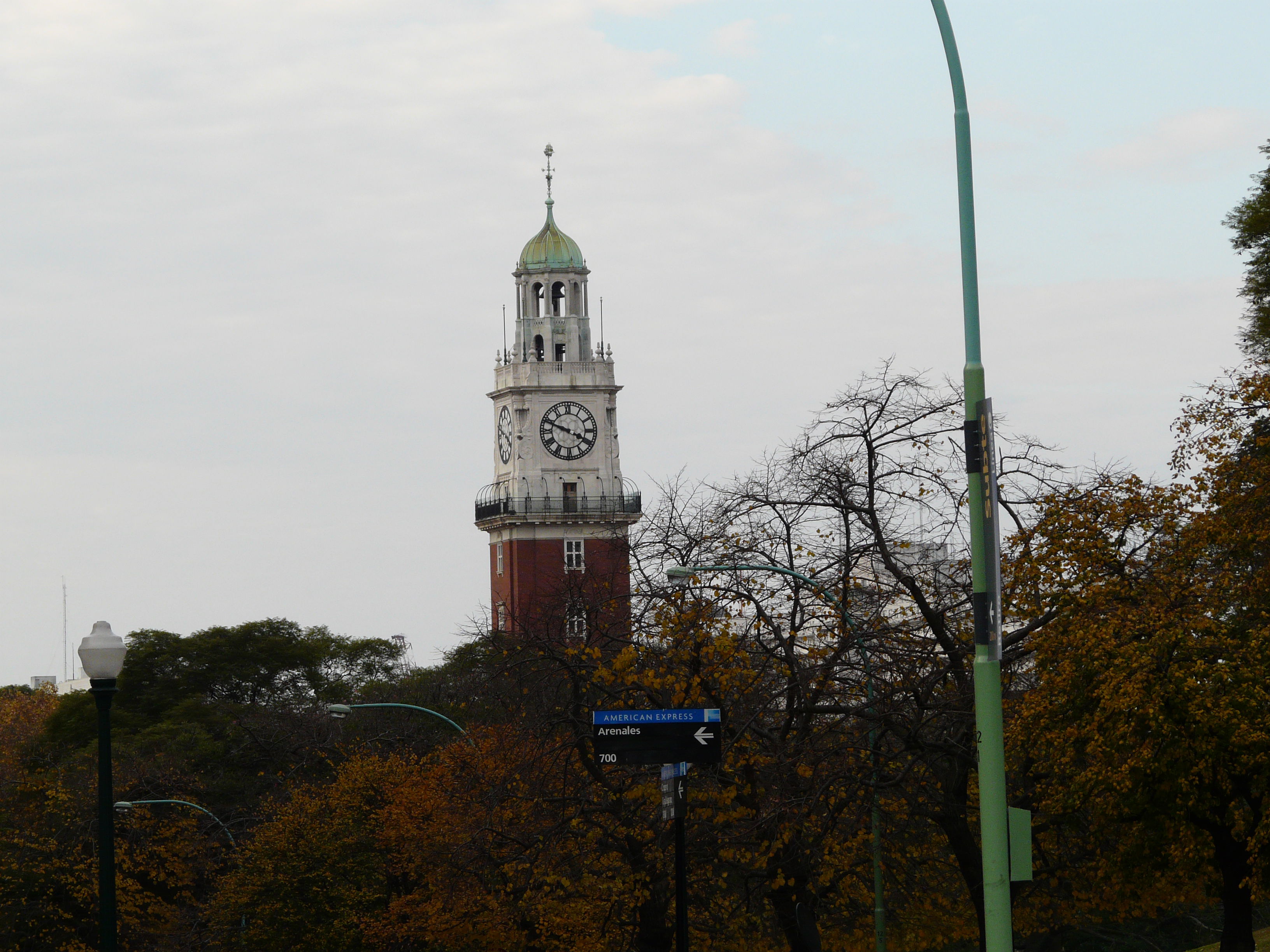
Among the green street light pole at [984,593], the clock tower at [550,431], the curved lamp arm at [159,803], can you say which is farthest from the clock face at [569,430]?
the green street light pole at [984,593]

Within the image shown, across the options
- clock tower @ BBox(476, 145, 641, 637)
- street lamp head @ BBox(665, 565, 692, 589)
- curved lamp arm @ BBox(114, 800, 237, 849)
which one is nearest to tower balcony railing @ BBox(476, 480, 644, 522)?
clock tower @ BBox(476, 145, 641, 637)

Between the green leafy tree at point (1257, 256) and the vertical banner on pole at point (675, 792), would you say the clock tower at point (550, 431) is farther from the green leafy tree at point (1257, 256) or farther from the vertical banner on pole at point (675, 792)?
the vertical banner on pole at point (675, 792)

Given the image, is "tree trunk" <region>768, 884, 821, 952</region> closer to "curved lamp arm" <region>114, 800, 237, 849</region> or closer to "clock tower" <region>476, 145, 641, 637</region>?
"curved lamp arm" <region>114, 800, 237, 849</region>

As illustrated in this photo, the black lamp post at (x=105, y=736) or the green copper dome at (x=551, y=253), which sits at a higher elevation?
the green copper dome at (x=551, y=253)

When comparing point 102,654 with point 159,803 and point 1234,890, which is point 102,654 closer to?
point 1234,890

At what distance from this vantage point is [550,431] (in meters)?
113

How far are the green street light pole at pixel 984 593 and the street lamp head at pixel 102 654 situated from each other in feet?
25.4

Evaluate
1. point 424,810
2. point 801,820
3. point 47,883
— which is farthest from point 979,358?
point 47,883

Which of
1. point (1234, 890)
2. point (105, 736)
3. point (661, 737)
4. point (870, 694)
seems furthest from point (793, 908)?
point (105, 736)

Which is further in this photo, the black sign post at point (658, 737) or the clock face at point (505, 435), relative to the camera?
the clock face at point (505, 435)

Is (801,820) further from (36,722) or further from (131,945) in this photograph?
(36,722)

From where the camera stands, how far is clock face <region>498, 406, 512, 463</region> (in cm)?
11288

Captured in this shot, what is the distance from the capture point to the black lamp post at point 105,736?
16.9 m

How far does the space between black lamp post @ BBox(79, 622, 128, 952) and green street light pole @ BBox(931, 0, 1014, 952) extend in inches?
304
